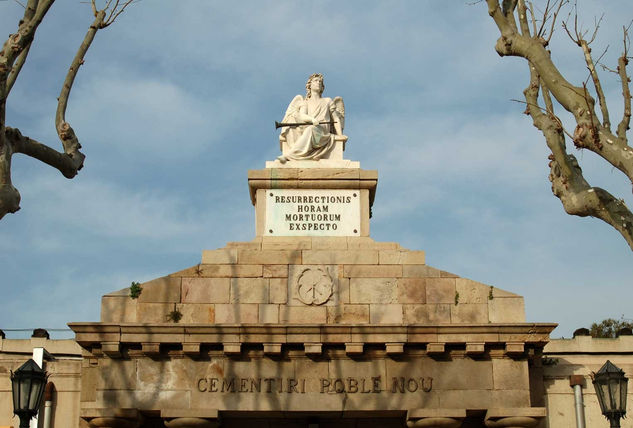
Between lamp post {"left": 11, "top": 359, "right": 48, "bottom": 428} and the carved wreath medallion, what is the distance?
601cm

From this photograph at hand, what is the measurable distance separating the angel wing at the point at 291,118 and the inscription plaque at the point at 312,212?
1424mm

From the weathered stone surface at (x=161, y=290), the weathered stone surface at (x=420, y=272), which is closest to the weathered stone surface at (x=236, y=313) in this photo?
the weathered stone surface at (x=161, y=290)

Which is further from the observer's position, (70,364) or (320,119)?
(320,119)

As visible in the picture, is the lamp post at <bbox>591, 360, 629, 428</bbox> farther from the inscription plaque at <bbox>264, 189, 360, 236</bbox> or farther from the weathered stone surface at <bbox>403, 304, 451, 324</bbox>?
the inscription plaque at <bbox>264, 189, 360, 236</bbox>

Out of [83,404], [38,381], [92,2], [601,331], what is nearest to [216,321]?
[83,404]

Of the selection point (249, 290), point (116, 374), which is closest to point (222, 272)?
point (249, 290)

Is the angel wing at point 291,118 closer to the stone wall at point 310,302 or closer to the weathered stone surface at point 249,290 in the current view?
the stone wall at point 310,302

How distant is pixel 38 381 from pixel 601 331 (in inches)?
1173

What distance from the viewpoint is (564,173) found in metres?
16.3

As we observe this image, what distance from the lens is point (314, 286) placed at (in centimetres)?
2130

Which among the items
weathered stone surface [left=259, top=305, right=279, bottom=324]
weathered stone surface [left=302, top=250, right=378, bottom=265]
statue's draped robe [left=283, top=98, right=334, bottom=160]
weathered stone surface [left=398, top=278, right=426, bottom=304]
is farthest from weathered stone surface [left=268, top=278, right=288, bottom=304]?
statue's draped robe [left=283, top=98, right=334, bottom=160]

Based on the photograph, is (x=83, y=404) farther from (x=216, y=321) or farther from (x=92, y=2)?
(x=92, y=2)

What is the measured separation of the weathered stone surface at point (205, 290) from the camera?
21188 mm

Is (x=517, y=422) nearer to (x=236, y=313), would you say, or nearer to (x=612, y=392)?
(x=612, y=392)
